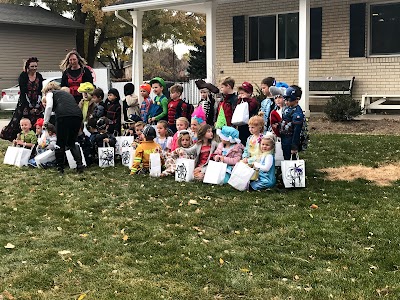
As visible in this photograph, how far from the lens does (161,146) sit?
27.0ft

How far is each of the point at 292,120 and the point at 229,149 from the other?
0.99m

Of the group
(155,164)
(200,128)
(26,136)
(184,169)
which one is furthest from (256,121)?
(26,136)

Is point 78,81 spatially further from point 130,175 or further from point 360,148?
point 360,148

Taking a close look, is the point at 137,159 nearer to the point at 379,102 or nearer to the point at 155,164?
the point at 155,164

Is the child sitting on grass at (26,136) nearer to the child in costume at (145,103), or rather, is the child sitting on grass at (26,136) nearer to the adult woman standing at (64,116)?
the adult woman standing at (64,116)

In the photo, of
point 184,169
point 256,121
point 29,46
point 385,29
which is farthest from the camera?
point 29,46

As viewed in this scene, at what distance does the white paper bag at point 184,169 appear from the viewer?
7332 millimetres

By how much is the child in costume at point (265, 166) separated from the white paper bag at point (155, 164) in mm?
1612

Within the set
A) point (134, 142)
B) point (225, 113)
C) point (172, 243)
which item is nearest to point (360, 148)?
point (225, 113)

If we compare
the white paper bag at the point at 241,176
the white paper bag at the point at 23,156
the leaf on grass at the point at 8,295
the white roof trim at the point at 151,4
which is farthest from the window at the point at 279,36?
the leaf on grass at the point at 8,295

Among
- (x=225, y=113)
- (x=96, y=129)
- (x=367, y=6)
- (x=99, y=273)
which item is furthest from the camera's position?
(x=367, y=6)

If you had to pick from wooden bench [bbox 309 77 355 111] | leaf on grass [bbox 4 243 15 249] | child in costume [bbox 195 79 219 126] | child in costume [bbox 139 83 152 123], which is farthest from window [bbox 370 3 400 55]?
leaf on grass [bbox 4 243 15 249]

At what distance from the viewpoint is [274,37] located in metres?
15.2

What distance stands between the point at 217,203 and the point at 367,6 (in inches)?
374
